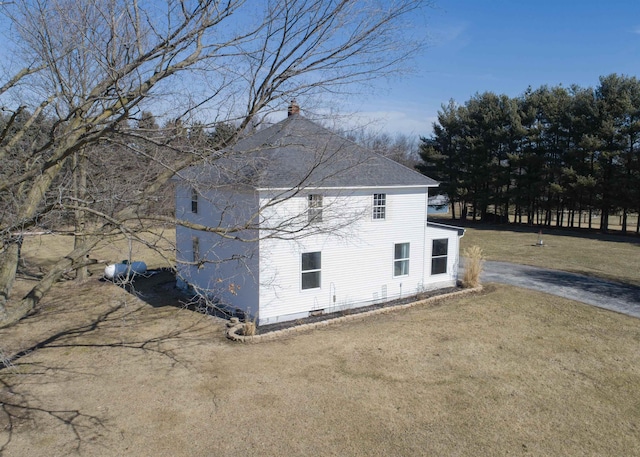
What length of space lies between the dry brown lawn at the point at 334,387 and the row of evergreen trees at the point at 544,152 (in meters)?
21.4

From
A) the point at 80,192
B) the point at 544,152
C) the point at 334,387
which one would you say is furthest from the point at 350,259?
the point at 544,152

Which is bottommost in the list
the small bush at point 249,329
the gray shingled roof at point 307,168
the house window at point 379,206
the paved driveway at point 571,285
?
the small bush at point 249,329

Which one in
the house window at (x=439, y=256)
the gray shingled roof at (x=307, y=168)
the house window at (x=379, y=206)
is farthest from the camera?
the house window at (x=439, y=256)

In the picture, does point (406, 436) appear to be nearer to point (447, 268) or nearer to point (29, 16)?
point (29, 16)

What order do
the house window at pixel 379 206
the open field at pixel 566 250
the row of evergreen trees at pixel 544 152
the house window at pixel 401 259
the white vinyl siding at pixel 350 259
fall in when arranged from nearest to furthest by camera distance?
the white vinyl siding at pixel 350 259 < the house window at pixel 379 206 < the house window at pixel 401 259 < the open field at pixel 566 250 < the row of evergreen trees at pixel 544 152

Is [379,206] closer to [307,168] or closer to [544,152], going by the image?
[307,168]

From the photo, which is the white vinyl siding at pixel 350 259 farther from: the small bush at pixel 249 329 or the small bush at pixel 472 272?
the small bush at pixel 472 272

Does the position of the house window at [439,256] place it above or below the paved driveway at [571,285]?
above

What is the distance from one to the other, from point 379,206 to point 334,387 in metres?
6.71

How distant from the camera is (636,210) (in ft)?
93.7

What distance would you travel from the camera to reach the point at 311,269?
42.1ft

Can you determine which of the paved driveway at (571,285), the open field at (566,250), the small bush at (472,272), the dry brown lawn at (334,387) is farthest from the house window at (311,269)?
the open field at (566,250)

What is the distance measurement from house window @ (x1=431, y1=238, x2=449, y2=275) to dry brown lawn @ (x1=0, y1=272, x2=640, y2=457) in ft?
9.75

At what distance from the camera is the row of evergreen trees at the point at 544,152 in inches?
1150
